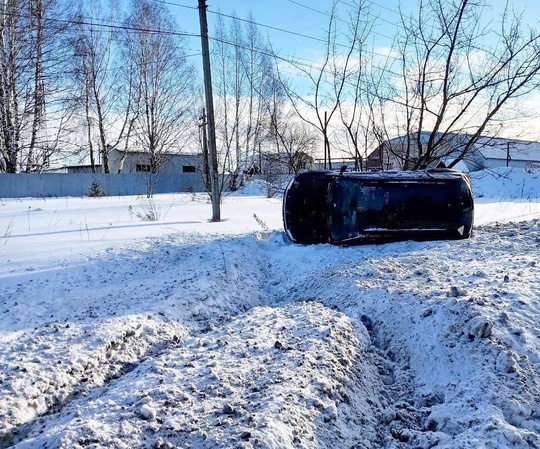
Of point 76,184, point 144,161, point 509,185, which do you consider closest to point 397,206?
point 509,185

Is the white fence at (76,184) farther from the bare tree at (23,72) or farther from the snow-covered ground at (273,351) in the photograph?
the snow-covered ground at (273,351)

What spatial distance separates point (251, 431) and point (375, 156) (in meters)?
8.33

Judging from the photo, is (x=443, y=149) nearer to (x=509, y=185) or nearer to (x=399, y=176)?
(x=399, y=176)

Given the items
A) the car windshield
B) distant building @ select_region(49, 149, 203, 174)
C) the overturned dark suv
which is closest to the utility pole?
the overturned dark suv

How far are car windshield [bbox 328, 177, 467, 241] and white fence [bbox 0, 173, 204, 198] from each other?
16.3 metres

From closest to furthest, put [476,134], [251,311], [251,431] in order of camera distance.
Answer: [251,431]
[251,311]
[476,134]

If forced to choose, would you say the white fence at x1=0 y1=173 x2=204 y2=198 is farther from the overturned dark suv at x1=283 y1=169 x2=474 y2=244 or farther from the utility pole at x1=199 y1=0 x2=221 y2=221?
the overturned dark suv at x1=283 y1=169 x2=474 y2=244

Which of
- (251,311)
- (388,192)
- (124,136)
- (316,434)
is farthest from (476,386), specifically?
(124,136)

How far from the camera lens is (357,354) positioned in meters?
2.67

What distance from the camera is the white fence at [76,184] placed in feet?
68.5

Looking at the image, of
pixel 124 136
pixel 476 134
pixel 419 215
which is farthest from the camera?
pixel 124 136

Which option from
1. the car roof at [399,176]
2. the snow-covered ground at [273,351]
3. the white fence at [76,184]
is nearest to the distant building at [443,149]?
the car roof at [399,176]

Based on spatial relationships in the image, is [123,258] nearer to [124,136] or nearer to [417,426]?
[417,426]

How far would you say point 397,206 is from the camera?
4984 millimetres
